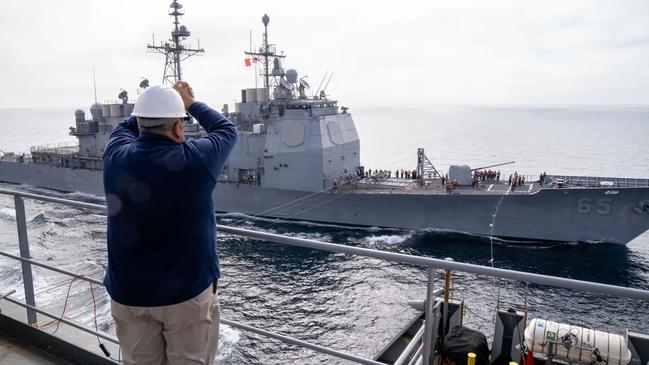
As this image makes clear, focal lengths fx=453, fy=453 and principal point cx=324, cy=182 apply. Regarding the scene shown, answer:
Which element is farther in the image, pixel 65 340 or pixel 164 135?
pixel 65 340

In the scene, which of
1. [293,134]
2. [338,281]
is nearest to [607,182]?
[338,281]

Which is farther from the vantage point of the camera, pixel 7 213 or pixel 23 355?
pixel 7 213

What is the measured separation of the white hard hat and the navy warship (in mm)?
19289

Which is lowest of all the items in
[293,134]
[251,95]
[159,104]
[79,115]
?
[293,134]

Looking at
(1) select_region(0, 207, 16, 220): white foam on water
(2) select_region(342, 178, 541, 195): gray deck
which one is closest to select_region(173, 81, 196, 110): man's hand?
(2) select_region(342, 178, 541, 195): gray deck

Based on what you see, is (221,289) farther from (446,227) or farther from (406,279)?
(446,227)

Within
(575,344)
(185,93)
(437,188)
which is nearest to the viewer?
(185,93)

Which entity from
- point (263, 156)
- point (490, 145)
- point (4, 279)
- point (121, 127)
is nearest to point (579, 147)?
point (490, 145)

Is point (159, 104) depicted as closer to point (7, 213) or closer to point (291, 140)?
point (291, 140)

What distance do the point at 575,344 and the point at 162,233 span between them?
5765 millimetres

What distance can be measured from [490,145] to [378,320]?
2513 inches

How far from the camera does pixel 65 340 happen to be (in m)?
3.17

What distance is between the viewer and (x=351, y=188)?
22.6 metres

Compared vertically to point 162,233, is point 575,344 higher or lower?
lower
